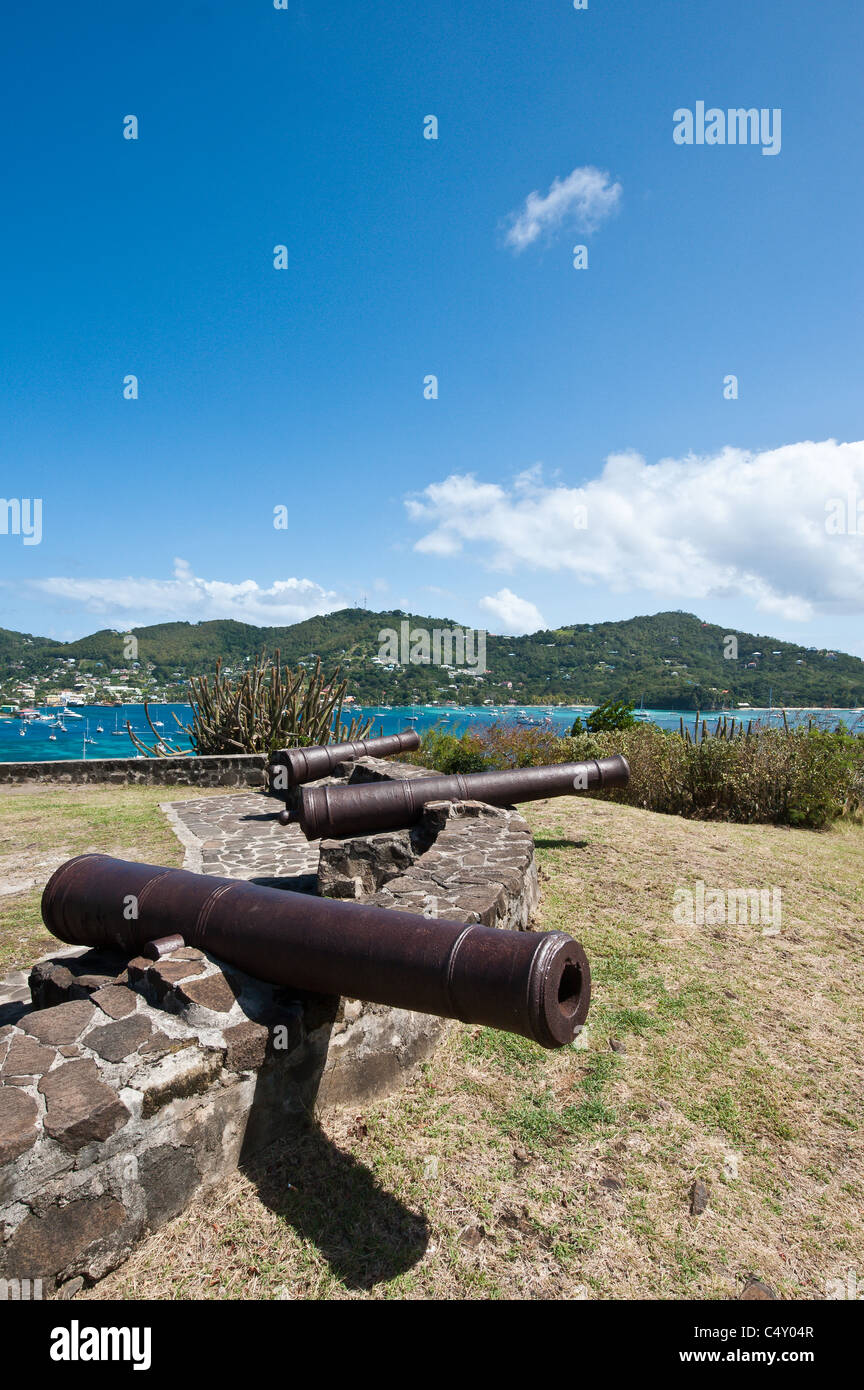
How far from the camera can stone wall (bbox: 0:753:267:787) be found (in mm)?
14266

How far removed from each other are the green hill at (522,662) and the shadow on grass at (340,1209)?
137ft

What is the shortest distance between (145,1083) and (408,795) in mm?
4851

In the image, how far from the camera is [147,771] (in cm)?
1463

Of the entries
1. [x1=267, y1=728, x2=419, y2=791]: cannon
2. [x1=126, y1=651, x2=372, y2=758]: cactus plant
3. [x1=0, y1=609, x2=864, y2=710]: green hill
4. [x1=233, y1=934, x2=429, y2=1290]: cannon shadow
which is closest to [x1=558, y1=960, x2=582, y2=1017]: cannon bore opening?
[x1=233, y1=934, x2=429, y2=1290]: cannon shadow

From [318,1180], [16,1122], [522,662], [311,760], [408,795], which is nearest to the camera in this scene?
[16,1122]

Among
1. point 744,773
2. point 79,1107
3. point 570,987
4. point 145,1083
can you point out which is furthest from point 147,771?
point 570,987

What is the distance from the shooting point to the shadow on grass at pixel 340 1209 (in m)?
2.79

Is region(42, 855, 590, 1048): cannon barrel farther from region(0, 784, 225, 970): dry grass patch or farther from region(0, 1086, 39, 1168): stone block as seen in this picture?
region(0, 784, 225, 970): dry grass patch

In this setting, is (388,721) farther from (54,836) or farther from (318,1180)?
(318,1180)

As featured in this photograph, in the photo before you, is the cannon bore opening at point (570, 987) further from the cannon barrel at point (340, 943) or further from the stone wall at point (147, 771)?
the stone wall at point (147, 771)

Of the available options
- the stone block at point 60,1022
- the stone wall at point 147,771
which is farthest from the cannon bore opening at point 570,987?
the stone wall at point 147,771
